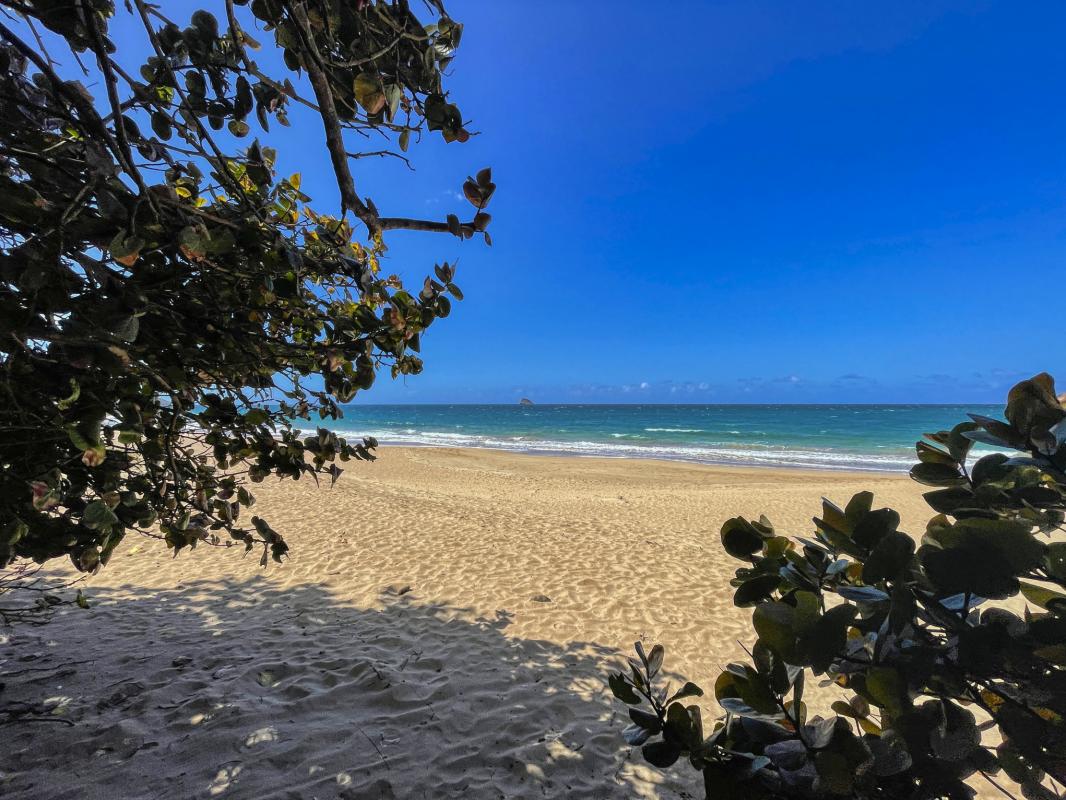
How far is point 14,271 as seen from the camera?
1.21m

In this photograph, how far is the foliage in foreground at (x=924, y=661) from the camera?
888 mm

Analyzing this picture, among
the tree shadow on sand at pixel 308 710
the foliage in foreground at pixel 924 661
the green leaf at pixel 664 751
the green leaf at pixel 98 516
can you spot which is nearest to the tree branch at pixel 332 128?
the green leaf at pixel 98 516

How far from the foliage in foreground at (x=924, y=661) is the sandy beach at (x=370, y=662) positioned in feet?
7.75

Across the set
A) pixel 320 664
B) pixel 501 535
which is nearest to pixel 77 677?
pixel 320 664

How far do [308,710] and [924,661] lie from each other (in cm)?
382

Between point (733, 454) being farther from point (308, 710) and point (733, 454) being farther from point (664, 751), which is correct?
point (664, 751)


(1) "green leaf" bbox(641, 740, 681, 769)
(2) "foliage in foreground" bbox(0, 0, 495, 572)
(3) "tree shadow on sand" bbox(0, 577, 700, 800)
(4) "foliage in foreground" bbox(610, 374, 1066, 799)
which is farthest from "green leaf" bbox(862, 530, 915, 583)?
(3) "tree shadow on sand" bbox(0, 577, 700, 800)

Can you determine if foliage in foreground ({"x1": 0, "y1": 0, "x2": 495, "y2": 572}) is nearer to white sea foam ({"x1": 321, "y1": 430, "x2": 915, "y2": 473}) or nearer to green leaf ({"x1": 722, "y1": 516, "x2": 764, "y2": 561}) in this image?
green leaf ({"x1": 722, "y1": 516, "x2": 764, "y2": 561})

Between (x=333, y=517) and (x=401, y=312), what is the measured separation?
358 inches

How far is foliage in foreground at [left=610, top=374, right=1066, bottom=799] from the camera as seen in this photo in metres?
0.89

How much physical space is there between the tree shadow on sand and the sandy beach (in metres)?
0.02

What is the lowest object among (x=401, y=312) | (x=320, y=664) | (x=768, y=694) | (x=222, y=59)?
(x=320, y=664)

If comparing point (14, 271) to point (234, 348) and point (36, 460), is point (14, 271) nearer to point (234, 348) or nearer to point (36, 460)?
point (234, 348)

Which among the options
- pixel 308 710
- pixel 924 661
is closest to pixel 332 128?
pixel 924 661
